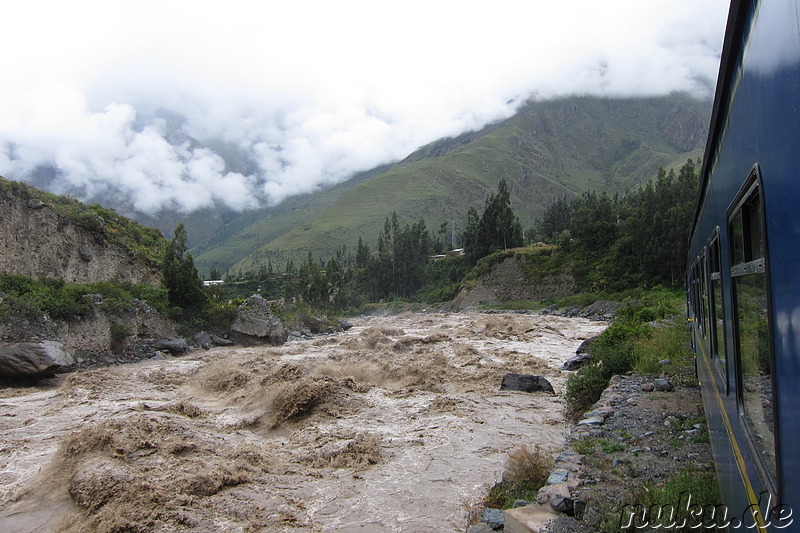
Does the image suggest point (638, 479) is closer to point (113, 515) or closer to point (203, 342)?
point (113, 515)

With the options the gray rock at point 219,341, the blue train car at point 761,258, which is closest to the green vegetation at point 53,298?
the gray rock at point 219,341

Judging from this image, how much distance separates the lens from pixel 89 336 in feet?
69.5

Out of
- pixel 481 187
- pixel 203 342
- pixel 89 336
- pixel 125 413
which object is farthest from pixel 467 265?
pixel 481 187

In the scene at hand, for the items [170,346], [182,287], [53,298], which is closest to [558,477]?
[53,298]

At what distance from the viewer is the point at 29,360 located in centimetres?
1619

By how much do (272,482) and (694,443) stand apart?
246 inches

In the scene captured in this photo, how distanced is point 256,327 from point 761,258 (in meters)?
29.4

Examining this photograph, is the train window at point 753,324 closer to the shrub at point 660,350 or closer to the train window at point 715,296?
the train window at point 715,296

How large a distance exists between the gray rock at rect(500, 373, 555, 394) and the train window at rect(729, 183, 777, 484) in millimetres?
10862

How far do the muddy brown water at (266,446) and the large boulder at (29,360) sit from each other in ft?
1.98

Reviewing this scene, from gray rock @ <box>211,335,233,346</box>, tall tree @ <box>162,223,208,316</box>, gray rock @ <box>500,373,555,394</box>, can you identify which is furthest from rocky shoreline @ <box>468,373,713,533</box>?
tall tree @ <box>162,223,208,316</box>

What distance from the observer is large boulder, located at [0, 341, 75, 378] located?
15891 mm

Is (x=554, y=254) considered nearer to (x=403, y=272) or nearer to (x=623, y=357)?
(x=403, y=272)

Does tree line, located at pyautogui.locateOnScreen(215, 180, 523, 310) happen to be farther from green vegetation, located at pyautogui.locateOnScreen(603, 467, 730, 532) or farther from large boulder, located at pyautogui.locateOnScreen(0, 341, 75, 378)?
green vegetation, located at pyautogui.locateOnScreen(603, 467, 730, 532)
